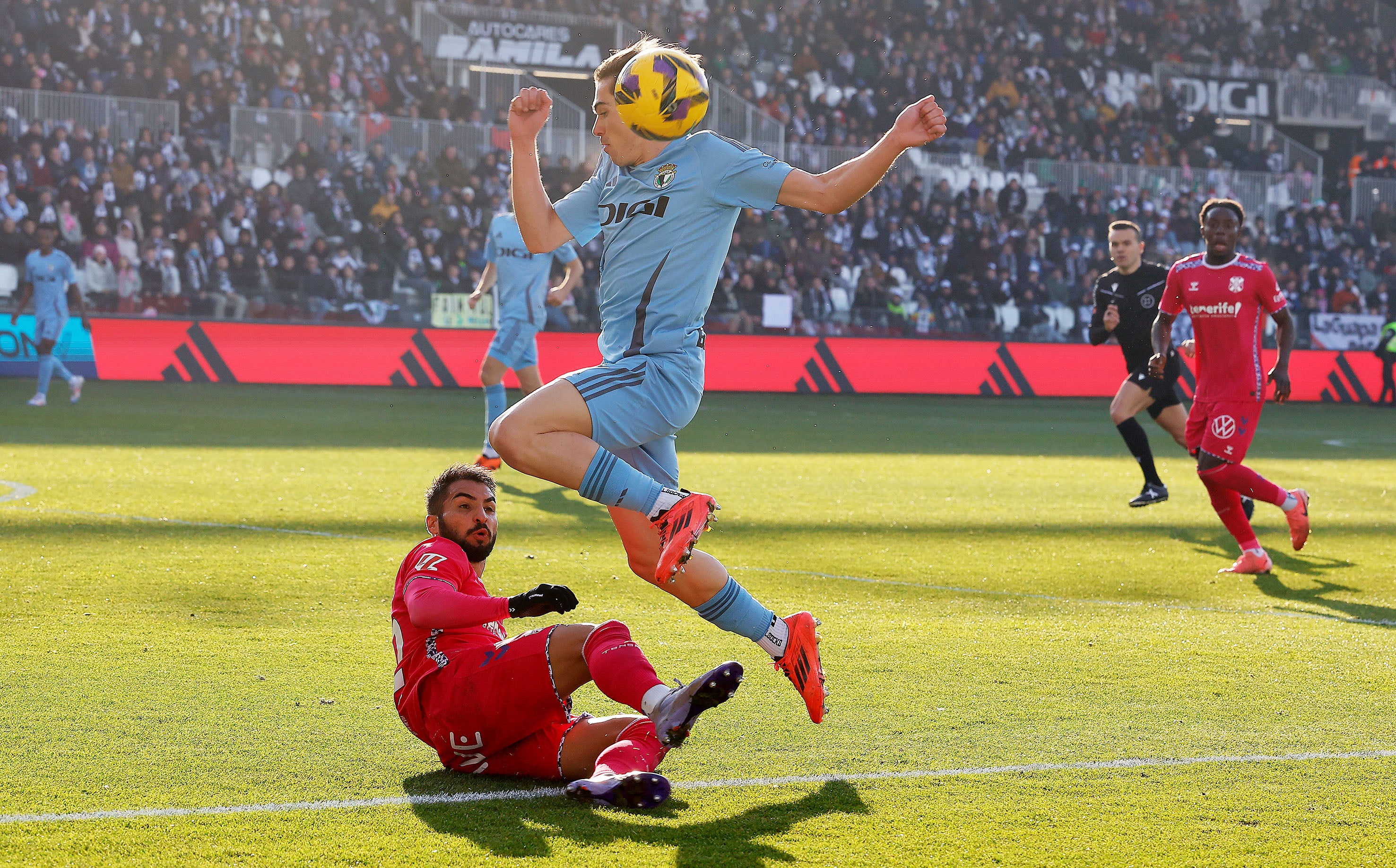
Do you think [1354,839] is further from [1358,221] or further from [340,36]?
[1358,221]

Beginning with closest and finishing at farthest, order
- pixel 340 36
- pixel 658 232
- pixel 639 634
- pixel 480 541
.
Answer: pixel 480 541, pixel 658 232, pixel 639 634, pixel 340 36

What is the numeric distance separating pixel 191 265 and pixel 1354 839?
19.9 m

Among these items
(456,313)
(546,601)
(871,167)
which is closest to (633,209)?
(871,167)

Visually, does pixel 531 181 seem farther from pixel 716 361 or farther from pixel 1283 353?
pixel 716 361

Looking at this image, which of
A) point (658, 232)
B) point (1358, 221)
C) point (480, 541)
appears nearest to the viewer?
point (480, 541)

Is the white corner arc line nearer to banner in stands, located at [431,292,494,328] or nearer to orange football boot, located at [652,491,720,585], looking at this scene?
orange football boot, located at [652,491,720,585]

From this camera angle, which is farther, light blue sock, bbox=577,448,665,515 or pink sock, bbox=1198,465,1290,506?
pink sock, bbox=1198,465,1290,506

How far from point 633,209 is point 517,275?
801cm

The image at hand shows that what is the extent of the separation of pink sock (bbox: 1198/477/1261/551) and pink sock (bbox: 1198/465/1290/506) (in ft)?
0.12

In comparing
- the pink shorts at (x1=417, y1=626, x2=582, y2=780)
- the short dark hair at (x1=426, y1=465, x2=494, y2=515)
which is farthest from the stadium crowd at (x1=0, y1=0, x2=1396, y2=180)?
the pink shorts at (x1=417, y1=626, x2=582, y2=780)

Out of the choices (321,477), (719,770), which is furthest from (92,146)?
(719,770)

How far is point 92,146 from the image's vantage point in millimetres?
22234

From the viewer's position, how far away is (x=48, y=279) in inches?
657

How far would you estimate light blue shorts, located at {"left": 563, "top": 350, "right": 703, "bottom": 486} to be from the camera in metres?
4.30
